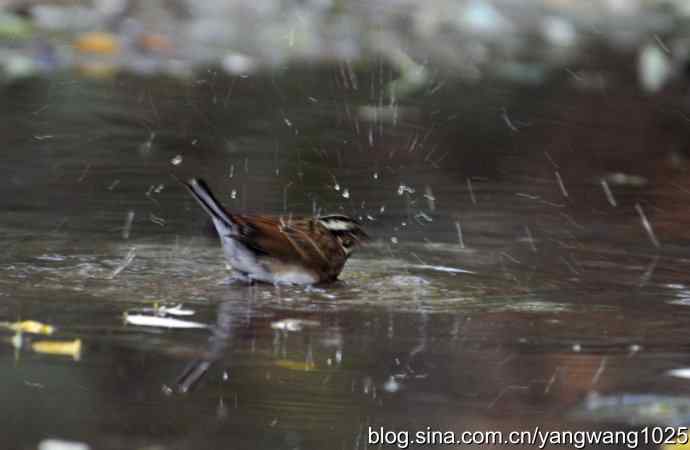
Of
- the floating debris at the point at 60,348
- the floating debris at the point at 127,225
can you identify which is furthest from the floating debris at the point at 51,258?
the floating debris at the point at 60,348

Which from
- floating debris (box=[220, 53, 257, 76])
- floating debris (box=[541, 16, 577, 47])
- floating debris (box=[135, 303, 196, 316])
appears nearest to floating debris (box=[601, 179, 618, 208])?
floating debris (box=[135, 303, 196, 316])

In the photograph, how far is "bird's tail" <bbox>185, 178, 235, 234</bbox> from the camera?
8.23 m

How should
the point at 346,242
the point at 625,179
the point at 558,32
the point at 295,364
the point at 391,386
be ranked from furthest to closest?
1. the point at 558,32
2. the point at 625,179
3. the point at 346,242
4. the point at 295,364
5. the point at 391,386

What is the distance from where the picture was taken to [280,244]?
852 cm

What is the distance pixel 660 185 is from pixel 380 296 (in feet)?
13.4

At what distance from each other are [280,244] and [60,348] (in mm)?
2145

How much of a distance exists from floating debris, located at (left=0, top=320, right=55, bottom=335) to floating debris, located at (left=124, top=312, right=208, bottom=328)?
0.37m

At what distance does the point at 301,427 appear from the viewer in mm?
5664

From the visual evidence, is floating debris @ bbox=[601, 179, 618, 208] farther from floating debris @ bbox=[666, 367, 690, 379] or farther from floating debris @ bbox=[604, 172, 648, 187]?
floating debris @ bbox=[666, 367, 690, 379]

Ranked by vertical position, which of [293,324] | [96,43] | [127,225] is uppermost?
[96,43]

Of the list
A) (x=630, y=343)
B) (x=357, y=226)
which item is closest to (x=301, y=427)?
(x=630, y=343)

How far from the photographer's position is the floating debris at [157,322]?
23.4 feet

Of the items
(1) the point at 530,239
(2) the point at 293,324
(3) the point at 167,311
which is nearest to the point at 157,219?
(1) the point at 530,239

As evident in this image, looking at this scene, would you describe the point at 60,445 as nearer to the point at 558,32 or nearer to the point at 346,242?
the point at 346,242
